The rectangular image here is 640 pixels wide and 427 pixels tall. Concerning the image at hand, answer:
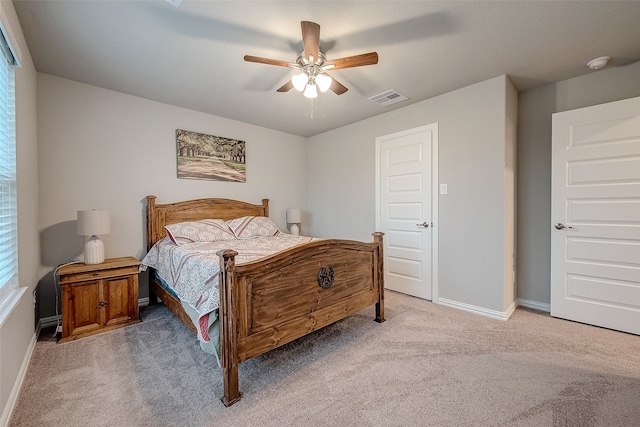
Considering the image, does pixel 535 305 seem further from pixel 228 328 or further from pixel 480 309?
pixel 228 328

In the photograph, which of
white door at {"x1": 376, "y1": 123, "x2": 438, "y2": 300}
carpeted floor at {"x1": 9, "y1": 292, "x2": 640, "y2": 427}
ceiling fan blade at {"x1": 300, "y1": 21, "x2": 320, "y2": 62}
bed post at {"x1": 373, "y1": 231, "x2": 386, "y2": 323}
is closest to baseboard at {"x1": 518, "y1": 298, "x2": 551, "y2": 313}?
carpeted floor at {"x1": 9, "y1": 292, "x2": 640, "y2": 427}

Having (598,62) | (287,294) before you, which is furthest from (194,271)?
(598,62)

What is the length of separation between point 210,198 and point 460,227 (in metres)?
3.24

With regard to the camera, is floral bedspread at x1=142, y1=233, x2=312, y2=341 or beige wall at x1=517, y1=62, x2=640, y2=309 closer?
floral bedspread at x1=142, y1=233, x2=312, y2=341

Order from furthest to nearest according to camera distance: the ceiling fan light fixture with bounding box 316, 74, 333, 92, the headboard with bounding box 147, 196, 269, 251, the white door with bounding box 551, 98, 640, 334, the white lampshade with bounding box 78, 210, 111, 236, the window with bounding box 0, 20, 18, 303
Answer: the headboard with bounding box 147, 196, 269, 251, the white lampshade with bounding box 78, 210, 111, 236, the white door with bounding box 551, 98, 640, 334, the ceiling fan light fixture with bounding box 316, 74, 333, 92, the window with bounding box 0, 20, 18, 303

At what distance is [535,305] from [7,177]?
483 cm

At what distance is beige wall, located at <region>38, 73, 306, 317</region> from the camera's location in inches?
Result: 105

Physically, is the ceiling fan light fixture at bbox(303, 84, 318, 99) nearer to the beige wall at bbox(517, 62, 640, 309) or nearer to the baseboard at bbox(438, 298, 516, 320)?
the beige wall at bbox(517, 62, 640, 309)

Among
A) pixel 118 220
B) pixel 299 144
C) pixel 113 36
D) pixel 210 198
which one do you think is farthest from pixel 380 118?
pixel 118 220

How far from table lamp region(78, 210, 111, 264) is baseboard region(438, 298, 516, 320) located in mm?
3710

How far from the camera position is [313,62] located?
6.46ft

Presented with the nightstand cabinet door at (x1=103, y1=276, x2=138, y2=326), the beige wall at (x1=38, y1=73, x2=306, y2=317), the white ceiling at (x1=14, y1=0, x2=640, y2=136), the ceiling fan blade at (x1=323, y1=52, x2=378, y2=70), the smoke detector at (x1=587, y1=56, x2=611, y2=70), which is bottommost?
the nightstand cabinet door at (x1=103, y1=276, x2=138, y2=326)

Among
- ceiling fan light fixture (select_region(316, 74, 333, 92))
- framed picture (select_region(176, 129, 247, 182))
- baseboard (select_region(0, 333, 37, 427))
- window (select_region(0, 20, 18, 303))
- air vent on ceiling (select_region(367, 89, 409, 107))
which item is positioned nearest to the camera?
baseboard (select_region(0, 333, 37, 427))

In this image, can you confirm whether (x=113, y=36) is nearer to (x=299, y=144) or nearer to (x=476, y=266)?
(x=299, y=144)
